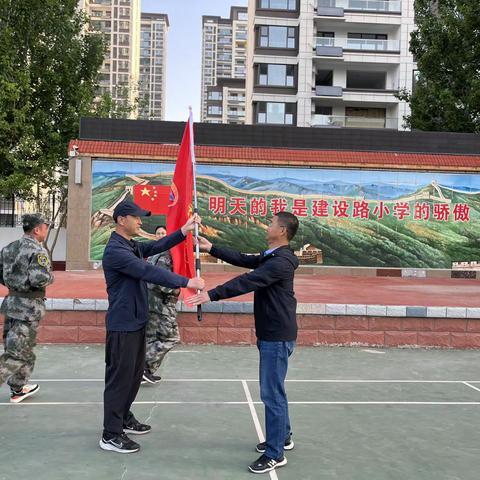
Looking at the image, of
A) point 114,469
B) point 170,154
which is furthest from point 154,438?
point 170,154

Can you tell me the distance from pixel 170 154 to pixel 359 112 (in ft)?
97.0

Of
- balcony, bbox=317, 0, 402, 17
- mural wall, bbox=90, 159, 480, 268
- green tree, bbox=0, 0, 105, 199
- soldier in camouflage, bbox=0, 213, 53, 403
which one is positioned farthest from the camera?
balcony, bbox=317, 0, 402, 17

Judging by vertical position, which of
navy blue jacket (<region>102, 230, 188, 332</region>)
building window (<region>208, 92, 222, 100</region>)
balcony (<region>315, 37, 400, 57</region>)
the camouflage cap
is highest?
building window (<region>208, 92, 222, 100</region>)

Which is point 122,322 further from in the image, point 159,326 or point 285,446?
point 159,326

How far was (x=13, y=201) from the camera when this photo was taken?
70.9 feet

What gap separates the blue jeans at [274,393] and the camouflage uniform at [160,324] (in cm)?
262

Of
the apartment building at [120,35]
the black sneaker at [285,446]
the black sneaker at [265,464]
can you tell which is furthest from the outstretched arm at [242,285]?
the apartment building at [120,35]

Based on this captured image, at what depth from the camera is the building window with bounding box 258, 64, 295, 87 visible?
137 ft

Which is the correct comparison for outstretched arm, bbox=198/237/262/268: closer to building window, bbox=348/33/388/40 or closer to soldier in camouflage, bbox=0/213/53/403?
soldier in camouflage, bbox=0/213/53/403

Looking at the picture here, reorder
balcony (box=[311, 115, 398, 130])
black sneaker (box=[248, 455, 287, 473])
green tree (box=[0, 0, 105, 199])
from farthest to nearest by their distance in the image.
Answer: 1. balcony (box=[311, 115, 398, 130])
2. green tree (box=[0, 0, 105, 199])
3. black sneaker (box=[248, 455, 287, 473])

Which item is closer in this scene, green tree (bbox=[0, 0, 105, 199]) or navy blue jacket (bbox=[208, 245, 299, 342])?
navy blue jacket (bbox=[208, 245, 299, 342])

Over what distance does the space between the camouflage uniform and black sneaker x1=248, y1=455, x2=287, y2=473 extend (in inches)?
107

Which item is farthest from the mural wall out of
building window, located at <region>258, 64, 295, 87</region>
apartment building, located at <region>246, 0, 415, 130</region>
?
building window, located at <region>258, 64, 295, 87</region>

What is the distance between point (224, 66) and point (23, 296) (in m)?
173
